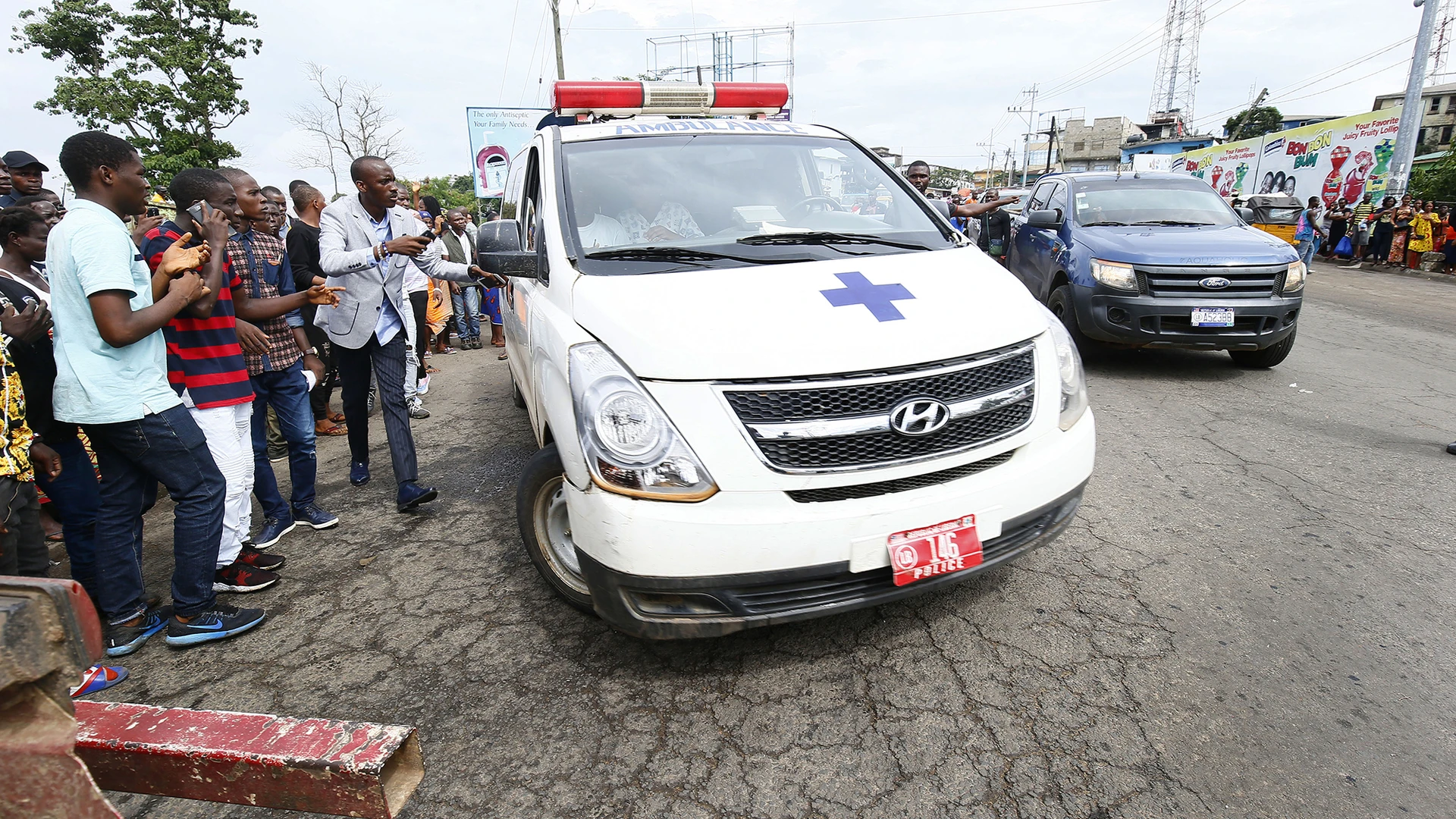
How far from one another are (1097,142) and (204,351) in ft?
278

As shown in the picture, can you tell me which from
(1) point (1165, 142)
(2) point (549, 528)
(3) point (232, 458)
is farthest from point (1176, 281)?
(1) point (1165, 142)

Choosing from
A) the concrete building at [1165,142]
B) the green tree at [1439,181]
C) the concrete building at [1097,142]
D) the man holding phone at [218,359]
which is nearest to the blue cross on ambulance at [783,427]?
the man holding phone at [218,359]

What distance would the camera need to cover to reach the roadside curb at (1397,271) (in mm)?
14859

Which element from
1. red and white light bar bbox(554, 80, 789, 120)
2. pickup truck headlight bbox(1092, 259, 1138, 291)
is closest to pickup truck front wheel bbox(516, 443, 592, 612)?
red and white light bar bbox(554, 80, 789, 120)

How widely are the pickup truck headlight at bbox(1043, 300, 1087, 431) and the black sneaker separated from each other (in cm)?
329

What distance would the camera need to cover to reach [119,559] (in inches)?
116

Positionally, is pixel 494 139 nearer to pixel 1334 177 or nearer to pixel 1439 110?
pixel 1334 177

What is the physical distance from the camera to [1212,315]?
19.1 feet

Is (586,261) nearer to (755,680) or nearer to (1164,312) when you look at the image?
(755,680)

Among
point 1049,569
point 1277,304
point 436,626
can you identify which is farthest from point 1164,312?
point 436,626

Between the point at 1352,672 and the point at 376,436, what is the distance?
20.0ft

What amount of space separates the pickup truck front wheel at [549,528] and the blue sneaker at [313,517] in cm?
177

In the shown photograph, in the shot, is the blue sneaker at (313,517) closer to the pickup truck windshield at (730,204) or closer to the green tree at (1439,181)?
the pickup truck windshield at (730,204)

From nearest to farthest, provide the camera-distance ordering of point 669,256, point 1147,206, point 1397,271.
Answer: point 669,256, point 1147,206, point 1397,271
